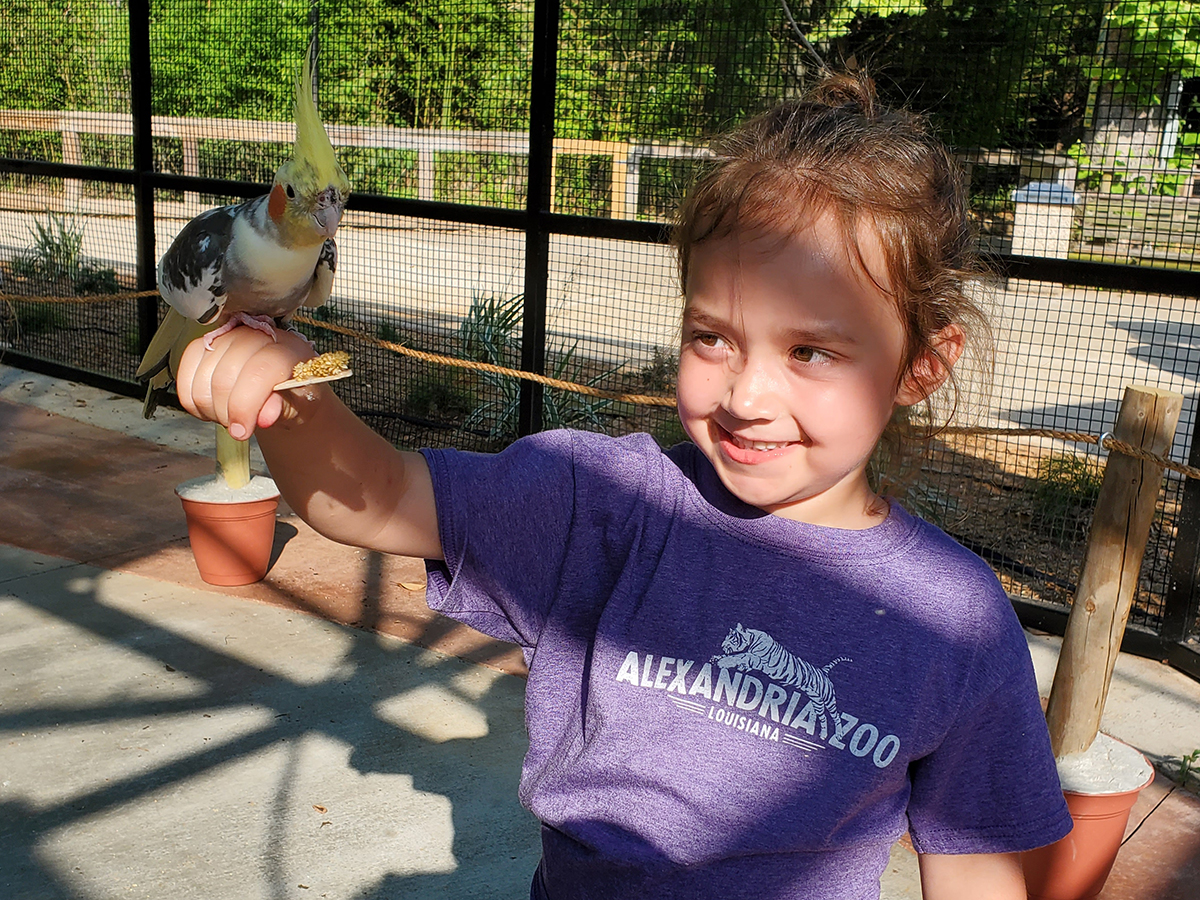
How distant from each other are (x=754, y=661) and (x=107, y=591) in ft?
10.4

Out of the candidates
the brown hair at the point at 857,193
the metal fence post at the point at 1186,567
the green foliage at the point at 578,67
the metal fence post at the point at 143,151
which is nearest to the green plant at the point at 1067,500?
the metal fence post at the point at 1186,567

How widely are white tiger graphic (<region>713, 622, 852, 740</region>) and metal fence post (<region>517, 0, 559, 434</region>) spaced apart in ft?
11.5

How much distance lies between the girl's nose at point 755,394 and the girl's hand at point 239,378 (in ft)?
1.30

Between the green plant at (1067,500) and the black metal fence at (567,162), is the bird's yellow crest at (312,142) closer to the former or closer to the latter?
the black metal fence at (567,162)

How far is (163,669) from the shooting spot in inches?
124

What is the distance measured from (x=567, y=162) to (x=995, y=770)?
3989 mm

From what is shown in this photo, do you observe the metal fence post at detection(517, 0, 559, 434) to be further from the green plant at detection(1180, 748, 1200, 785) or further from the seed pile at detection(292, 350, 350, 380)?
the seed pile at detection(292, 350, 350, 380)

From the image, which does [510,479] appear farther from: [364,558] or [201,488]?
[364,558]

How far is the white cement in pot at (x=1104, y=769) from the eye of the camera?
2213mm

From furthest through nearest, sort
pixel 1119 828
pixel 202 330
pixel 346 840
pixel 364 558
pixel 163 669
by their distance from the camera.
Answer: pixel 364 558
pixel 163 669
pixel 346 840
pixel 1119 828
pixel 202 330

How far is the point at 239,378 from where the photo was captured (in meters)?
0.86

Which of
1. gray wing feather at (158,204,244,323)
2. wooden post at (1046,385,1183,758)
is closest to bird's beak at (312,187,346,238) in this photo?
gray wing feather at (158,204,244,323)

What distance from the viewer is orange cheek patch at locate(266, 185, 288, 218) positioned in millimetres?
1489

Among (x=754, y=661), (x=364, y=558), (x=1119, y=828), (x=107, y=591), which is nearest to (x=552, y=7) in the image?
(x=364, y=558)
